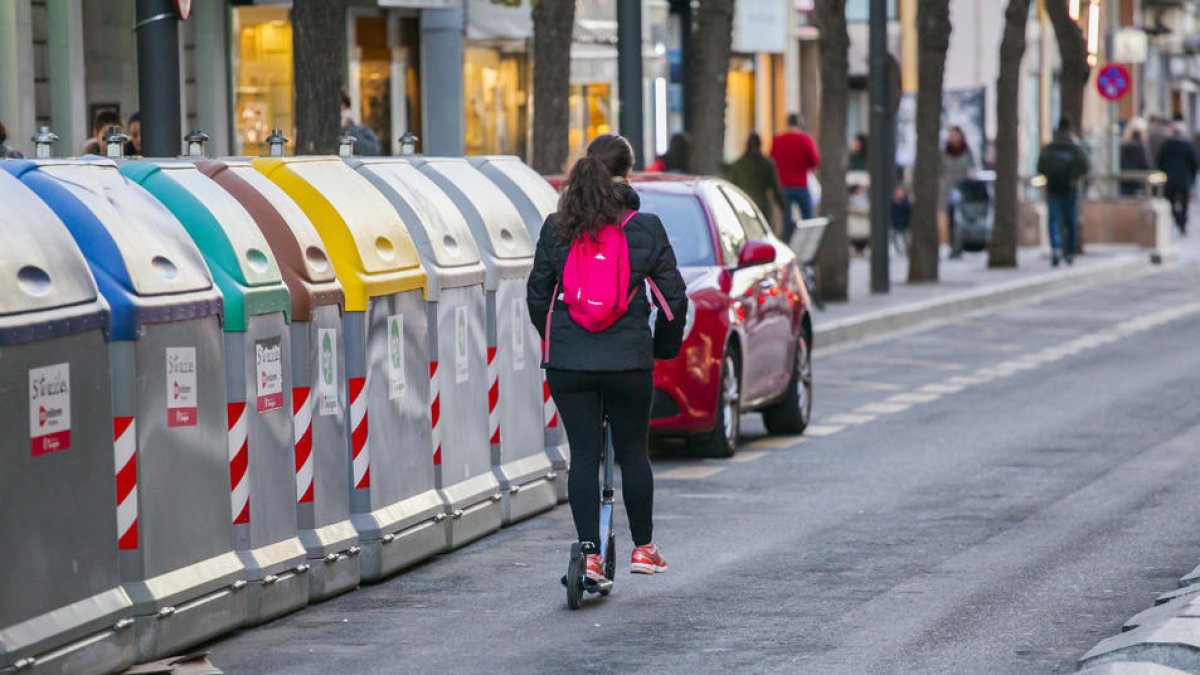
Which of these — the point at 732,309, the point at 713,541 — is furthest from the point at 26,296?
the point at 732,309

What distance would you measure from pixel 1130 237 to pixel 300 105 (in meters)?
24.5

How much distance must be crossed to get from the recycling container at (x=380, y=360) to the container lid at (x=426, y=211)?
9.6 inches

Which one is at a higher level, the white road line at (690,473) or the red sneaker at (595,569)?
the red sneaker at (595,569)

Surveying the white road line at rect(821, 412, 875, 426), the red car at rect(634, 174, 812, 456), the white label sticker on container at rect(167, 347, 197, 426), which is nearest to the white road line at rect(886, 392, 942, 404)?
the white road line at rect(821, 412, 875, 426)

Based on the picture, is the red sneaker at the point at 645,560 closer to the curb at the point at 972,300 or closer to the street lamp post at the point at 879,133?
the curb at the point at 972,300

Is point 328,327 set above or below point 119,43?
below

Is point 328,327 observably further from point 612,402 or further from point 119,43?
point 119,43

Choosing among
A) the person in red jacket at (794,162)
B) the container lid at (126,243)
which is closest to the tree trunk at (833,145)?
the person in red jacket at (794,162)

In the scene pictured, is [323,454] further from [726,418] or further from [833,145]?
[833,145]

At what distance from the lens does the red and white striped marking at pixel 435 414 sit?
11.1 m

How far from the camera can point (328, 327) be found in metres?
10.0

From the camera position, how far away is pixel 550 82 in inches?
849

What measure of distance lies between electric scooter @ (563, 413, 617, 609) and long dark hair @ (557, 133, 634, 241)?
2.68 ft

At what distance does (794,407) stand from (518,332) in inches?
161
